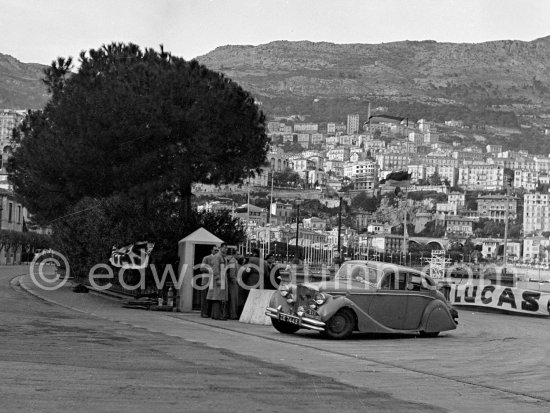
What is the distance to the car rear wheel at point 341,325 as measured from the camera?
17828 mm

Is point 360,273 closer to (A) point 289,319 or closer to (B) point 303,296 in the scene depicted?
(B) point 303,296

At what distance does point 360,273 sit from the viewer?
19016 mm

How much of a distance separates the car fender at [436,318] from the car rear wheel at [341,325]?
1.92m

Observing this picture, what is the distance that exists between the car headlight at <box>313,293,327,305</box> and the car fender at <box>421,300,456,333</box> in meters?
2.43

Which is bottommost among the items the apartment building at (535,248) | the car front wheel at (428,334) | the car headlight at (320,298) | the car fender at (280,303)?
the car front wheel at (428,334)

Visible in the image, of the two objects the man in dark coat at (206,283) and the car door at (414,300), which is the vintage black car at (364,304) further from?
the man in dark coat at (206,283)

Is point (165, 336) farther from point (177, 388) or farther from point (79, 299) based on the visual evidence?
point (79, 299)

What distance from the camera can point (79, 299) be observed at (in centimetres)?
2928

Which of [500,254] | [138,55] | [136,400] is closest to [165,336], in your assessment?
[136,400]

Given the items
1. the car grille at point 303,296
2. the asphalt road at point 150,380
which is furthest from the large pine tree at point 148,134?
the asphalt road at point 150,380

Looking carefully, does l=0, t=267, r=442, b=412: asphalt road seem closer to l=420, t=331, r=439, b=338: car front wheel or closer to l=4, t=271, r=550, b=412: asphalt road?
l=4, t=271, r=550, b=412: asphalt road

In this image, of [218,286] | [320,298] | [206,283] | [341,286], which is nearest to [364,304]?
[341,286]

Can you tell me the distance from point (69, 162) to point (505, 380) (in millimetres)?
21453

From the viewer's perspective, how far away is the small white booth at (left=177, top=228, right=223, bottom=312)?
24.5 meters
